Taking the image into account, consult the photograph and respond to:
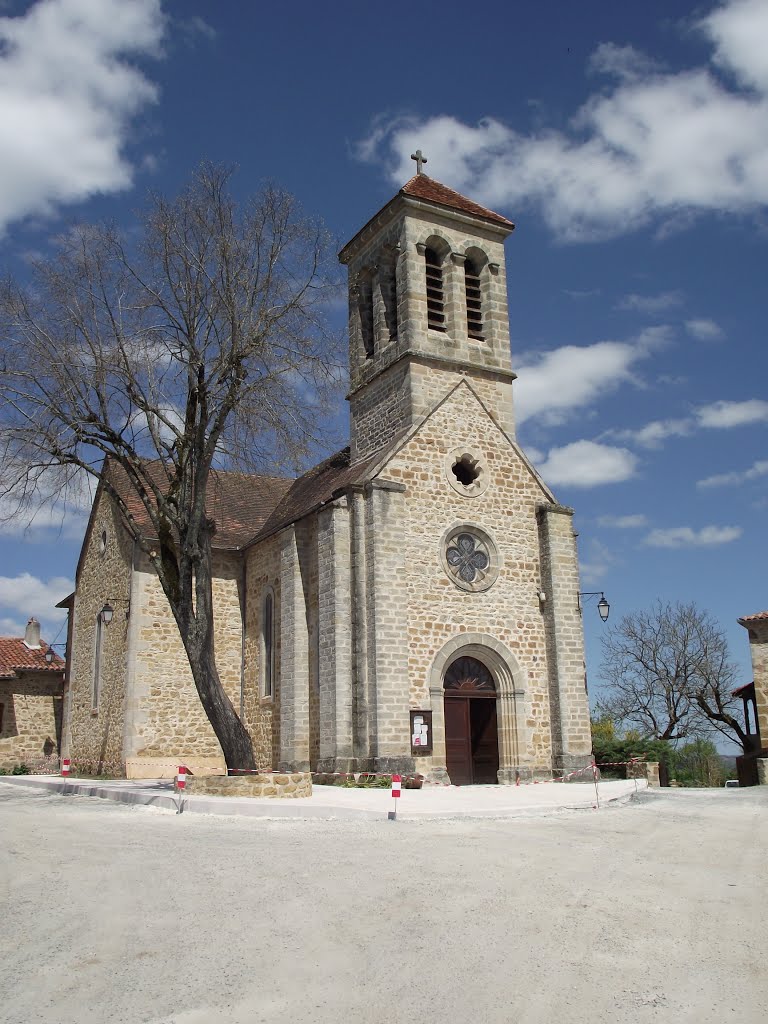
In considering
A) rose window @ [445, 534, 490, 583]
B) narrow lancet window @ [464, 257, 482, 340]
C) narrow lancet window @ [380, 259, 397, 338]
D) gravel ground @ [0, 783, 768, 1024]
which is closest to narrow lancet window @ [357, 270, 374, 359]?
narrow lancet window @ [380, 259, 397, 338]

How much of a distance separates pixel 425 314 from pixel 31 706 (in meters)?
19.1

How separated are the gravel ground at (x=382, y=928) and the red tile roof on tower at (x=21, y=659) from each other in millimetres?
20907

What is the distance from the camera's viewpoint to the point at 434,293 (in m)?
21.3

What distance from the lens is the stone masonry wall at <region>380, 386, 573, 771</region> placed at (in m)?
17.9

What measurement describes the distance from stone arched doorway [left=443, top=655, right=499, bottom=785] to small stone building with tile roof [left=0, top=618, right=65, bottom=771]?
631 inches

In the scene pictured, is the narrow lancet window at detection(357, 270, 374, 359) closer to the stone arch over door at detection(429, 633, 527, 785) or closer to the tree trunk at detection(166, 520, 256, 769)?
the stone arch over door at detection(429, 633, 527, 785)

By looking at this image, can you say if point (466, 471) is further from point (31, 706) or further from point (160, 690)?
point (31, 706)

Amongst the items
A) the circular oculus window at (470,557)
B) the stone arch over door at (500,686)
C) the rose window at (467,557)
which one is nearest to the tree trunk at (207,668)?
the stone arch over door at (500,686)

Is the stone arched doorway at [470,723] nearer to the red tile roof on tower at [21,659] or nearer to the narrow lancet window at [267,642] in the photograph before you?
the narrow lancet window at [267,642]

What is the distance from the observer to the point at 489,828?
33.6 feet

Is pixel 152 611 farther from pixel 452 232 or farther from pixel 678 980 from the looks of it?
pixel 678 980

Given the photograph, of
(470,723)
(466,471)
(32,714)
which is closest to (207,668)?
(470,723)

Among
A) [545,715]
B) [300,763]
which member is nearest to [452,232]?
[545,715]

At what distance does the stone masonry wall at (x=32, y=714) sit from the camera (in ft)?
93.5
